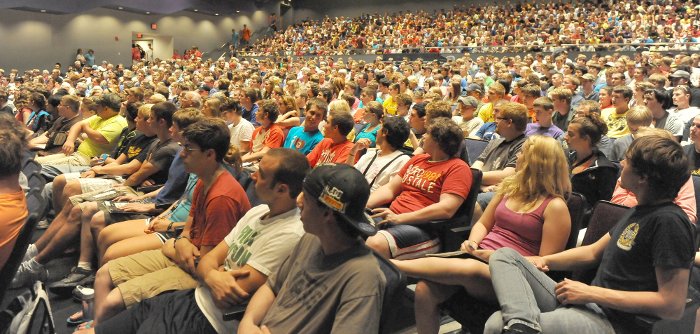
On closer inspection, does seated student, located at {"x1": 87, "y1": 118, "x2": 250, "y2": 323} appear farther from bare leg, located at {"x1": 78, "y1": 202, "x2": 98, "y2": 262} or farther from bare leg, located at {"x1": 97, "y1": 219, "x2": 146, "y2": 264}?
bare leg, located at {"x1": 78, "y1": 202, "x2": 98, "y2": 262}

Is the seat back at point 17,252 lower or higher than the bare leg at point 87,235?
higher

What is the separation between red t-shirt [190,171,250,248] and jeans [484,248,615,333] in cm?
130

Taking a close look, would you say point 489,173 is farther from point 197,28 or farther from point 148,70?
point 197,28

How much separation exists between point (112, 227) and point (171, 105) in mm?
1329

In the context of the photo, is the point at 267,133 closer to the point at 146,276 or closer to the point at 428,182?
the point at 428,182

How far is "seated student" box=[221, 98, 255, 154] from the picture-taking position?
6.47 metres

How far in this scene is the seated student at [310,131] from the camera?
564 centimetres

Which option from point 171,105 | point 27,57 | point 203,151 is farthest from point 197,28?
point 203,151

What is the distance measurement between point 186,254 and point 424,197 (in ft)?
5.22

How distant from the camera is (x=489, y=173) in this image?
14.2 ft

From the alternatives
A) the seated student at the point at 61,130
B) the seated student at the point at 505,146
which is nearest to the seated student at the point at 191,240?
the seated student at the point at 505,146

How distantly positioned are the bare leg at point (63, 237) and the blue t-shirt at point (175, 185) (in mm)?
661

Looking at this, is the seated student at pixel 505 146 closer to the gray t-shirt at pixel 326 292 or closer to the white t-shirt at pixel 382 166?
the white t-shirt at pixel 382 166

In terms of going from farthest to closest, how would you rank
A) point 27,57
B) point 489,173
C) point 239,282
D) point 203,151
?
1. point 27,57
2. point 489,173
3. point 203,151
4. point 239,282
